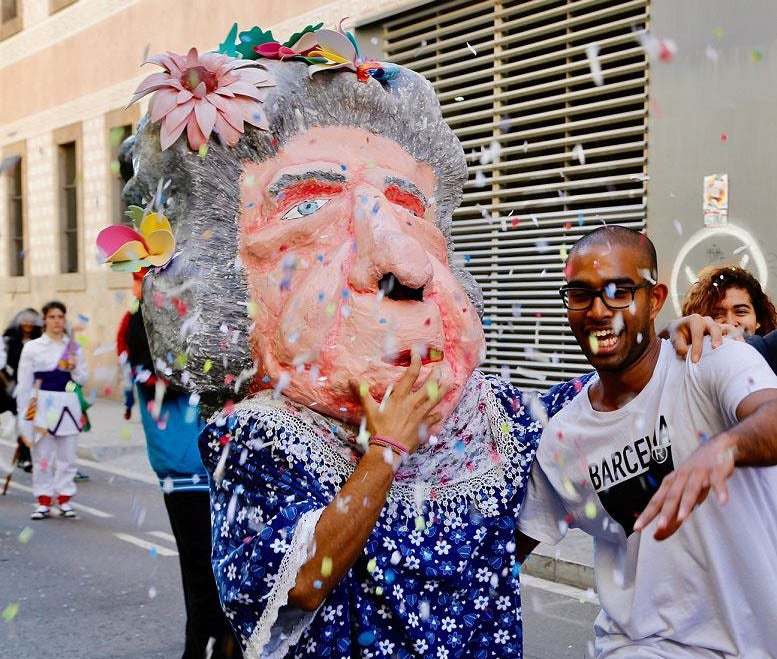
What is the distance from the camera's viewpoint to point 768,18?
7.64m

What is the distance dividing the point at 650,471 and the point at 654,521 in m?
0.14

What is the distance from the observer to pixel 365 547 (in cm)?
215

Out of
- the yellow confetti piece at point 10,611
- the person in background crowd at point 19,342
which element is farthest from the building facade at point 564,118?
the yellow confetti piece at point 10,611

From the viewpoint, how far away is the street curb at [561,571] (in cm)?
600

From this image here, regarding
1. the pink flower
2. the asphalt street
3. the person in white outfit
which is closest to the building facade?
the person in white outfit

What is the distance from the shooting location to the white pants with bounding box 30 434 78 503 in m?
8.24

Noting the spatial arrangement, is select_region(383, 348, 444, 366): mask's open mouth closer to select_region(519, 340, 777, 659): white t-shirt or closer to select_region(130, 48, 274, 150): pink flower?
select_region(519, 340, 777, 659): white t-shirt

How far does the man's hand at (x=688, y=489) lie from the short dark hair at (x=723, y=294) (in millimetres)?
2592

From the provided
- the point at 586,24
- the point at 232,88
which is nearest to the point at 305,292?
the point at 232,88

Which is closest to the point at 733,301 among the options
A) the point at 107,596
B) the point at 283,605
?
the point at 283,605

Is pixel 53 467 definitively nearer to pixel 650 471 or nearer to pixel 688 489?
pixel 650 471

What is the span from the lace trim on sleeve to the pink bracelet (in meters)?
0.17

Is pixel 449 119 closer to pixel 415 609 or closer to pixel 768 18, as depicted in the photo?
pixel 768 18

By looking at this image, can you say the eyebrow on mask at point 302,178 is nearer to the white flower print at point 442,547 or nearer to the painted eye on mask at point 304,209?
the painted eye on mask at point 304,209
